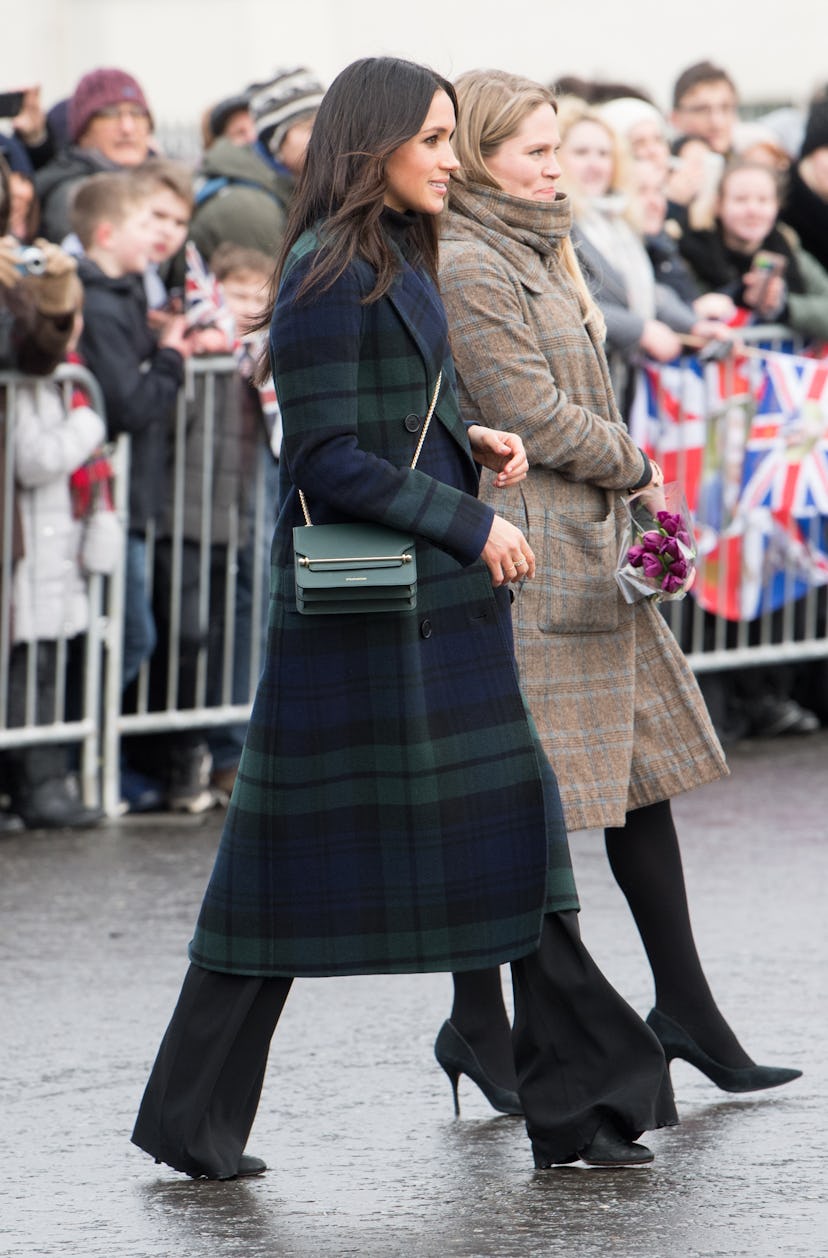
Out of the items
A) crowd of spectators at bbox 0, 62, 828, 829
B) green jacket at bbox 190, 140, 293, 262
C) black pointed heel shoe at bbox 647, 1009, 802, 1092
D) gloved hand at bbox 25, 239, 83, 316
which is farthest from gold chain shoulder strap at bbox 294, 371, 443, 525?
green jacket at bbox 190, 140, 293, 262

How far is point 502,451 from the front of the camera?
167 inches

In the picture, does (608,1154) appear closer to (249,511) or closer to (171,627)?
(171,627)

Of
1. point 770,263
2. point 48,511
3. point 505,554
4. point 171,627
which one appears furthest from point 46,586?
point 505,554

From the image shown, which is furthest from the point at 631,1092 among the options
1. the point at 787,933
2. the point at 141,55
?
the point at 141,55

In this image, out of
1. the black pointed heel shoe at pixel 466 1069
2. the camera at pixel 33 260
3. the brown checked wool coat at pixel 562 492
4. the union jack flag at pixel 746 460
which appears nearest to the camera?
the brown checked wool coat at pixel 562 492

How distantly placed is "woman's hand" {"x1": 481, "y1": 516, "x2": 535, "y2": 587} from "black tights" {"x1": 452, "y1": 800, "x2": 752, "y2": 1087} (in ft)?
2.84

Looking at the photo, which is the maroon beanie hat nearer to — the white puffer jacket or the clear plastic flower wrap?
the white puffer jacket

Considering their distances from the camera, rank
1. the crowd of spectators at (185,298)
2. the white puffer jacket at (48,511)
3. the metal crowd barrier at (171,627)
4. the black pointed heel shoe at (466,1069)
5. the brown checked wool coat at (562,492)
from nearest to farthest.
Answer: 1. the brown checked wool coat at (562,492)
2. the black pointed heel shoe at (466,1069)
3. the white puffer jacket at (48,511)
4. the crowd of spectators at (185,298)
5. the metal crowd barrier at (171,627)

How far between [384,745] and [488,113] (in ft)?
4.21

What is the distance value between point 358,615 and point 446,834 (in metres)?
0.40

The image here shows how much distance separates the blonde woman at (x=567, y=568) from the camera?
14.9 feet

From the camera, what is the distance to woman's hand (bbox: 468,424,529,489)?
423 centimetres

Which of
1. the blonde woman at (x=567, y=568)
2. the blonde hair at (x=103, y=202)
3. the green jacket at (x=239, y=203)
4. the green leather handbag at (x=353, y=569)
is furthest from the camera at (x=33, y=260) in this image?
the green leather handbag at (x=353, y=569)

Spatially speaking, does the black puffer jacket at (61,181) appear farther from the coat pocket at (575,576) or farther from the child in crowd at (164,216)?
the coat pocket at (575,576)
